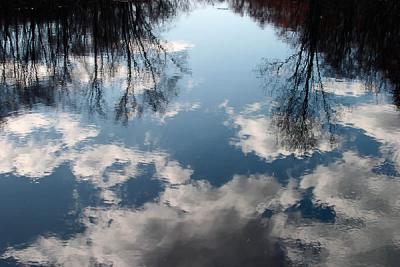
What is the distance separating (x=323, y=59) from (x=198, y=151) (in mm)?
14272

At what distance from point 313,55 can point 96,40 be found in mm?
13987

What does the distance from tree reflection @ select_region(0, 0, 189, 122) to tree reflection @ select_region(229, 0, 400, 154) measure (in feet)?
17.9

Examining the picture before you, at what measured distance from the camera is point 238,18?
42062 millimetres

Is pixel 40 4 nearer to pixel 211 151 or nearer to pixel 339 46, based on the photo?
pixel 339 46

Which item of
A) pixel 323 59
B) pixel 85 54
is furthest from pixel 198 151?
pixel 85 54

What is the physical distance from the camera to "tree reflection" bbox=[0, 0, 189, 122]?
62.8ft

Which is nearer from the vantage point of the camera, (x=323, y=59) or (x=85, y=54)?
(x=323, y=59)

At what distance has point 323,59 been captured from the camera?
2511 cm

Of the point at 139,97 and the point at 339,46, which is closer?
the point at 139,97

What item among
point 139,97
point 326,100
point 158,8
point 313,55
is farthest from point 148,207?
point 158,8

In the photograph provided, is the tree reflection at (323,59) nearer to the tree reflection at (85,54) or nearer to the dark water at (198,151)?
the dark water at (198,151)

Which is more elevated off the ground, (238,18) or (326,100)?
(238,18)

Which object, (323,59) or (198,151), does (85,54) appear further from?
(198,151)

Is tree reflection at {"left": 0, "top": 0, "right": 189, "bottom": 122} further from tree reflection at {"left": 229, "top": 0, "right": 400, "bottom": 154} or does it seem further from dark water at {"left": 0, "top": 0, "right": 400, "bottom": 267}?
tree reflection at {"left": 229, "top": 0, "right": 400, "bottom": 154}
